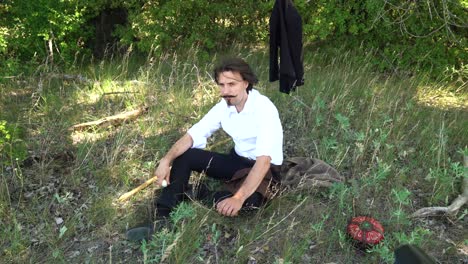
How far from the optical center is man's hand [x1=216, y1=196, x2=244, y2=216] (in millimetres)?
2988

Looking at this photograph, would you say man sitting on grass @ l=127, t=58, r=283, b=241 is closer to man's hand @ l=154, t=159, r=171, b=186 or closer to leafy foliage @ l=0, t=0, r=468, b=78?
man's hand @ l=154, t=159, r=171, b=186

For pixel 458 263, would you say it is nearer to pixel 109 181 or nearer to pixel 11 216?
pixel 109 181

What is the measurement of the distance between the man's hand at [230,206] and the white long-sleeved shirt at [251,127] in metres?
0.38

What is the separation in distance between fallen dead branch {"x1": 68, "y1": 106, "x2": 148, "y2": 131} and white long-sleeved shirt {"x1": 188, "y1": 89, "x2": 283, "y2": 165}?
154 centimetres

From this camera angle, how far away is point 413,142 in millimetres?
4555

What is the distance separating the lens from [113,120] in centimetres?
474

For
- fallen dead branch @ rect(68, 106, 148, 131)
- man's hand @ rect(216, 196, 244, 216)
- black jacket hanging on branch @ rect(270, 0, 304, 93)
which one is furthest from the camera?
A: fallen dead branch @ rect(68, 106, 148, 131)

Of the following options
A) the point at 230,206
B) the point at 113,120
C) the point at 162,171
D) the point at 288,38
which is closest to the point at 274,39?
the point at 288,38

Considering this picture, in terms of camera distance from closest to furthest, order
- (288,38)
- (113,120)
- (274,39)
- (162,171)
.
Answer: (162,171), (288,38), (274,39), (113,120)

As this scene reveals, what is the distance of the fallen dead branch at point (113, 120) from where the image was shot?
4.58 m

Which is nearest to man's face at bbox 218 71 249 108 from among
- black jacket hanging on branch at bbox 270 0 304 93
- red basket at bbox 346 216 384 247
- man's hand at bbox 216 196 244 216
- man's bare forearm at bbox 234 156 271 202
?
man's bare forearm at bbox 234 156 271 202

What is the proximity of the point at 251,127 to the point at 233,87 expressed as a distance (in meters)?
0.36

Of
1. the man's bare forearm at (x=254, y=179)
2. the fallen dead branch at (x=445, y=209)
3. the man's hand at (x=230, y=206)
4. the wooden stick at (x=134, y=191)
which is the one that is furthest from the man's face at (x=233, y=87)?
the fallen dead branch at (x=445, y=209)

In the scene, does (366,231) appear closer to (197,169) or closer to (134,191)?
(197,169)
